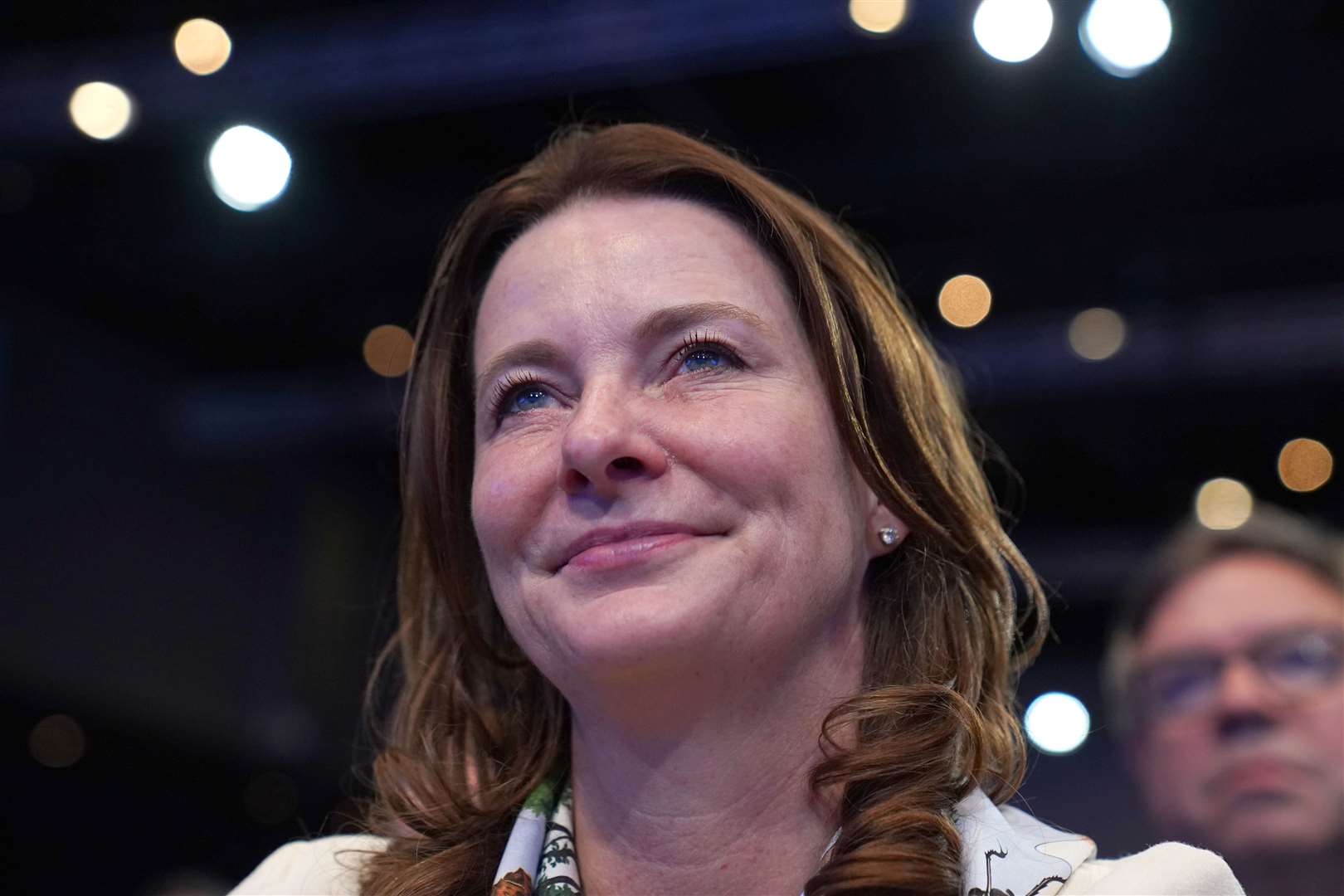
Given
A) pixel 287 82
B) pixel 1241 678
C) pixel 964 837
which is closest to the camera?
pixel 964 837

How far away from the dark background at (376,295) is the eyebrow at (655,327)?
70 cm

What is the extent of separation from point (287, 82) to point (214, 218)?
901 mm

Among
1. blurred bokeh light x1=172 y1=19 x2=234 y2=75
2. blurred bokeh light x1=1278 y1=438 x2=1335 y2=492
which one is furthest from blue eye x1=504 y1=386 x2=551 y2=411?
blurred bokeh light x1=1278 y1=438 x2=1335 y2=492

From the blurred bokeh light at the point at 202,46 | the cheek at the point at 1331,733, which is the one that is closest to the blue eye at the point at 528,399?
the cheek at the point at 1331,733

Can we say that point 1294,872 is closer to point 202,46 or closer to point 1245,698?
point 1245,698

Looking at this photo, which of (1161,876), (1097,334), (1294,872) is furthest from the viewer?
(1097,334)

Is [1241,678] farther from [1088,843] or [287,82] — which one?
[287,82]

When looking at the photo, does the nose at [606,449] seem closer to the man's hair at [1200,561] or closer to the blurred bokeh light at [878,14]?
the man's hair at [1200,561]

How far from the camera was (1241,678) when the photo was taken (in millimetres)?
2307

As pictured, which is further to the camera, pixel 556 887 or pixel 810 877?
pixel 556 887

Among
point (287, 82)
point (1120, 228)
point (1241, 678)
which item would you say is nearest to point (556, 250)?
point (1241, 678)

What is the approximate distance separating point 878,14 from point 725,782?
2675mm

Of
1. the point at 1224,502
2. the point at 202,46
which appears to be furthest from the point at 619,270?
the point at 1224,502

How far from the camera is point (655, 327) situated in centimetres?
141
